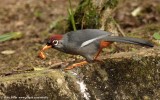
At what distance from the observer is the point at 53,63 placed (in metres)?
5.50

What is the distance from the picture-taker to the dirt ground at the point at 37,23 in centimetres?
598

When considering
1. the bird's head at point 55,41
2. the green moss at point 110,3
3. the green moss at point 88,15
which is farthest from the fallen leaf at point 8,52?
the bird's head at point 55,41

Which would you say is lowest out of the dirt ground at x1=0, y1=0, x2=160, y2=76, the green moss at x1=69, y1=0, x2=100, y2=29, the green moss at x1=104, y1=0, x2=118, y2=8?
the dirt ground at x1=0, y1=0, x2=160, y2=76

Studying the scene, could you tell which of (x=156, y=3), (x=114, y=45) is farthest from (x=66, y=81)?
(x=156, y=3)

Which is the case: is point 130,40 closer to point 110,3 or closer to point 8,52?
point 110,3

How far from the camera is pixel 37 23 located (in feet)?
28.2

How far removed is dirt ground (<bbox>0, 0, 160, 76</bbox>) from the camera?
5.98 meters

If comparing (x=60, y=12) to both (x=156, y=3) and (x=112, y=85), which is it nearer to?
(x=156, y=3)

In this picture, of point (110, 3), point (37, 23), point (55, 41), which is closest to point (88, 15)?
point (110, 3)

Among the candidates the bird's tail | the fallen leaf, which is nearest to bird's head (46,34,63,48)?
the bird's tail

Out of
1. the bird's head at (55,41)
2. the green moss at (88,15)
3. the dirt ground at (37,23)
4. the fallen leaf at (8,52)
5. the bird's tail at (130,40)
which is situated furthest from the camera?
the fallen leaf at (8,52)

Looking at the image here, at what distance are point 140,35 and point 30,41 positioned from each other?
6.21 ft

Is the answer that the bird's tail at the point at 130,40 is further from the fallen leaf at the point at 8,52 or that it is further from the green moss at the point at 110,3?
the fallen leaf at the point at 8,52

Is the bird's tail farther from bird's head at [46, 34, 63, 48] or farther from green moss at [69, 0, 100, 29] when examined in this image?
green moss at [69, 0, 100, 29]
